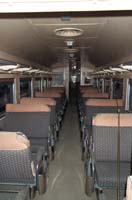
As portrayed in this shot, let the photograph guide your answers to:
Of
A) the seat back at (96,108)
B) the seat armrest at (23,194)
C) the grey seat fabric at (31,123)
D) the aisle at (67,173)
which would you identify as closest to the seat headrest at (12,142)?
the seat armrest at (23,194)

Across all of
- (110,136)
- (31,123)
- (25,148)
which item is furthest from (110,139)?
(31,123)

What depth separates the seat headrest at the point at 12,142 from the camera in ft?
7.77

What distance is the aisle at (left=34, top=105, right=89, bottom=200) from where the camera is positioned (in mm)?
3311

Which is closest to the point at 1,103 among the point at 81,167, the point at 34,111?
the point at 34,111

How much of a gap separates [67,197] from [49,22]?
7.15 ft

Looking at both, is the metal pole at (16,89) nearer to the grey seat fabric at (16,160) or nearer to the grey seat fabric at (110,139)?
the grey seat fabric at (110,139)

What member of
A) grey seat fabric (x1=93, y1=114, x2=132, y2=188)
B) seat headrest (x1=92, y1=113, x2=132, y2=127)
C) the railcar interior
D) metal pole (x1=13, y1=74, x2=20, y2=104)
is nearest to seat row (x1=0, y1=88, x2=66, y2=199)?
the railcar interior

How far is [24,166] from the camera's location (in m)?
2.45

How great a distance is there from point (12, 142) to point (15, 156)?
0.44ft

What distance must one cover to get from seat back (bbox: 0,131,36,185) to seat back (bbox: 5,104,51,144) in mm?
2048
